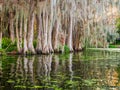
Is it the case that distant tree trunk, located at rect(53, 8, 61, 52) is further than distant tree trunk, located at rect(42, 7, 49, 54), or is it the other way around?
distant tree trunk, located at rect(53, 8, 61, 52)

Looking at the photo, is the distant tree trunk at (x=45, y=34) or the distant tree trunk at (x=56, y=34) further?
the distant tree trunk at (x=56, y=34)

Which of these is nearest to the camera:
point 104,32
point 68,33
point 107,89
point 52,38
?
point 107,89

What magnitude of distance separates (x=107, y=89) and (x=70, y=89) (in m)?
1.01

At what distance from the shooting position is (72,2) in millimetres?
26391

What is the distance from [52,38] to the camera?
31922mm

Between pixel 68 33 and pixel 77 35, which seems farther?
pixel 77 35

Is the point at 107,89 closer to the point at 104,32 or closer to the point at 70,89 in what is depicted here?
the point at 70,89

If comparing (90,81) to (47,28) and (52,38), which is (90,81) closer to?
(47,28)

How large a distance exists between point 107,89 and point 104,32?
1331 inches

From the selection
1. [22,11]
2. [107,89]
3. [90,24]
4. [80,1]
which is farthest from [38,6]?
[107,89]

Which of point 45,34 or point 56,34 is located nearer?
point 45,34

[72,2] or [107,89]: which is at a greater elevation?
[72,2]

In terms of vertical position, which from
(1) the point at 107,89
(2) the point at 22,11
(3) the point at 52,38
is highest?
(2) the point at 22,11

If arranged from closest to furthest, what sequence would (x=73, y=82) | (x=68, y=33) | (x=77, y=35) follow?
(x=73, y=82) < (x=68, y=33) < (x=77, y=35)
